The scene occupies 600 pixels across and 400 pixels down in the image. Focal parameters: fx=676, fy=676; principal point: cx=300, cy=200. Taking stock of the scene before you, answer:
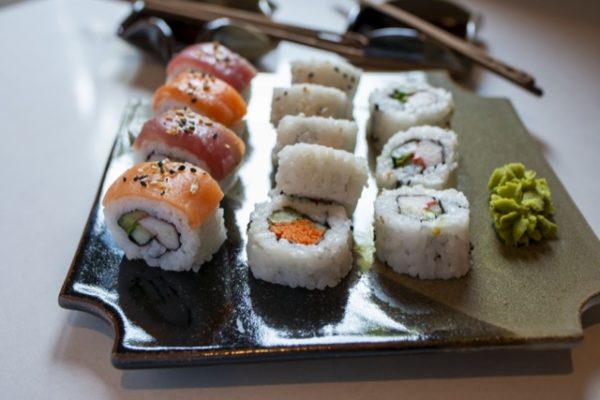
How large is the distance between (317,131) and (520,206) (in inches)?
32.0

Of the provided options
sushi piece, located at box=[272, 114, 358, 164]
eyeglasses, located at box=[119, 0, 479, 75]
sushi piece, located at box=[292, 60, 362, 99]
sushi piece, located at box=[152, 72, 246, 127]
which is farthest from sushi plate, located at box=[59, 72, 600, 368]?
eyeglasses, located at box=[119, 0, 479, 75]

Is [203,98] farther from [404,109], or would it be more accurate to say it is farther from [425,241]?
[425,241]

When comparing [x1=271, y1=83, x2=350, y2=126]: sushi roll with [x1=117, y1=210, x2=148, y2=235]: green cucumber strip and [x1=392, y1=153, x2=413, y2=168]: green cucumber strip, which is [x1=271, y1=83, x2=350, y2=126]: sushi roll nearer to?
[x1=392, y1=153, x2=413, y2=168]: green cucumber strip

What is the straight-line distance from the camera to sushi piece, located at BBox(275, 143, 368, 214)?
231 centimetres

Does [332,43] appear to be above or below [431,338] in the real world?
above

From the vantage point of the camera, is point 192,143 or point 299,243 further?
point 192,143

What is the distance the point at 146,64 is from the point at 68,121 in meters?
0.76

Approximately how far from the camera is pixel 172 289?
216 cm

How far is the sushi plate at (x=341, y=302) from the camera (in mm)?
1903

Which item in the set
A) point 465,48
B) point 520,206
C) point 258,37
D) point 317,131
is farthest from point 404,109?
point 258,37

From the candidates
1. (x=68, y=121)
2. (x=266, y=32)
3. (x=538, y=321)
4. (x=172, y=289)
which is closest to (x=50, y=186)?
(x=68, y=121)

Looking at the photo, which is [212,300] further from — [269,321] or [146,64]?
[146,64]

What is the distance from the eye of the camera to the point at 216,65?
3.07 m

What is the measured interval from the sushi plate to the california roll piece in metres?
0.04
